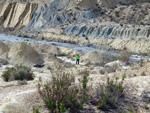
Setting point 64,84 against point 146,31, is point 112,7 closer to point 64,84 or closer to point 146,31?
point 146,31

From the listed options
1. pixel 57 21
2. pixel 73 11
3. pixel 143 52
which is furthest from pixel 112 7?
pixel 143 52

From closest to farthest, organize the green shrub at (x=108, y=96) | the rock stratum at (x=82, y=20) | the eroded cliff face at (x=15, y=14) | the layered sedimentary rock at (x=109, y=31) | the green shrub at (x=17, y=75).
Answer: the green shrub at (x=108, y=96) < the green shrub at (x=17, y=75) < the layered sedimentary rock at (x=109, y=31) < the rock stratum at (x=82, y=20) < the eroded cliff face at (x=15, y=14)

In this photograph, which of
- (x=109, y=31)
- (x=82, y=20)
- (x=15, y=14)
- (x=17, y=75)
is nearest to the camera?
(x=17, y=75)

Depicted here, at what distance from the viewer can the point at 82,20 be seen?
46.0 meters

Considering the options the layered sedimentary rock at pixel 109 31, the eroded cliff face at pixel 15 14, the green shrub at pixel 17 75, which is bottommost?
the green shrub at pixel 17 75

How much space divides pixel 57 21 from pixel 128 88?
138 ft

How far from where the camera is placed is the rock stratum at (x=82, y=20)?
34562mm

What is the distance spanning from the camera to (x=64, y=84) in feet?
20.3

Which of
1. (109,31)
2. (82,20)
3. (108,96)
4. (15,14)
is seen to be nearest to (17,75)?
(108,96)

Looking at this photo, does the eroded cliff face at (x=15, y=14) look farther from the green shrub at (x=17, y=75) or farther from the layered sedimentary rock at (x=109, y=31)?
the green shrub at (x=17, y=75)

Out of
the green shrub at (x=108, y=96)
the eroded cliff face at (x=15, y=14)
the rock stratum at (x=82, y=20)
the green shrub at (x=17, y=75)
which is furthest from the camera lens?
the eroded cliff face at (x=15, y=14)

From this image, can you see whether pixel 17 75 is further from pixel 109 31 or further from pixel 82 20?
pixel 82 20

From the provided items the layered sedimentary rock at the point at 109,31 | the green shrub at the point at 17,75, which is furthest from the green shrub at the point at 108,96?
the layered sedimentary rock at the point at 109,31

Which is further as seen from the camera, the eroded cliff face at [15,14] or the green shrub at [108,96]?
the eroded cliff face at [15,14]
